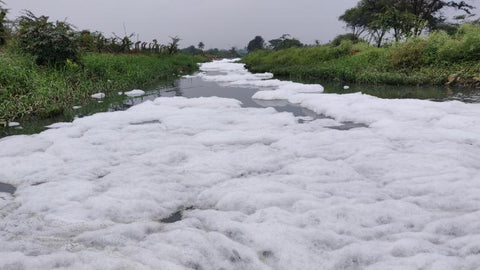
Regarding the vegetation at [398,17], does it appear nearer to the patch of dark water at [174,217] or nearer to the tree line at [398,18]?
the tree line at [398,18]

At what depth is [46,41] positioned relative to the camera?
8367mm

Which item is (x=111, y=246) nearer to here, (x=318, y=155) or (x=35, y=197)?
(x=35, y=197)

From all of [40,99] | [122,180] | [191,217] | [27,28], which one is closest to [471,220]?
[191,217]

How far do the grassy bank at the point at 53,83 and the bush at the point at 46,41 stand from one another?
0.88 ft

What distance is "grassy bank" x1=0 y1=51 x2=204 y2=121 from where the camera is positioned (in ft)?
19.1

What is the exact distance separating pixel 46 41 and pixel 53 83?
2004 millimetres

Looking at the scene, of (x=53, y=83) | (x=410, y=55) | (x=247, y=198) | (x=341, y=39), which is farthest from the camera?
(x=341, y=39)

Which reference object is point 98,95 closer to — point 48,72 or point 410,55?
point 48,72

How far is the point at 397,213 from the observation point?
2.34m

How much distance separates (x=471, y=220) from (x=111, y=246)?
2.35 metres

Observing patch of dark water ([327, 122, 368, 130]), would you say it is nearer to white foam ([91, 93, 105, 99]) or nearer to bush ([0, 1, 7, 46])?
white foam ([91, 93, 105, 99])

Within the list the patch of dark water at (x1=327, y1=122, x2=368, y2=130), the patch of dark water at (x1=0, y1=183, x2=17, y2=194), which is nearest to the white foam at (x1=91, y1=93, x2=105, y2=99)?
the patch of dark water at (x1=0, y1=183, x2=17, y2=194)

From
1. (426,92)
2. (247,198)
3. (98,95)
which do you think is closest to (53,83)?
(98,95)

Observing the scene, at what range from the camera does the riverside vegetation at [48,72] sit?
5.95 m
